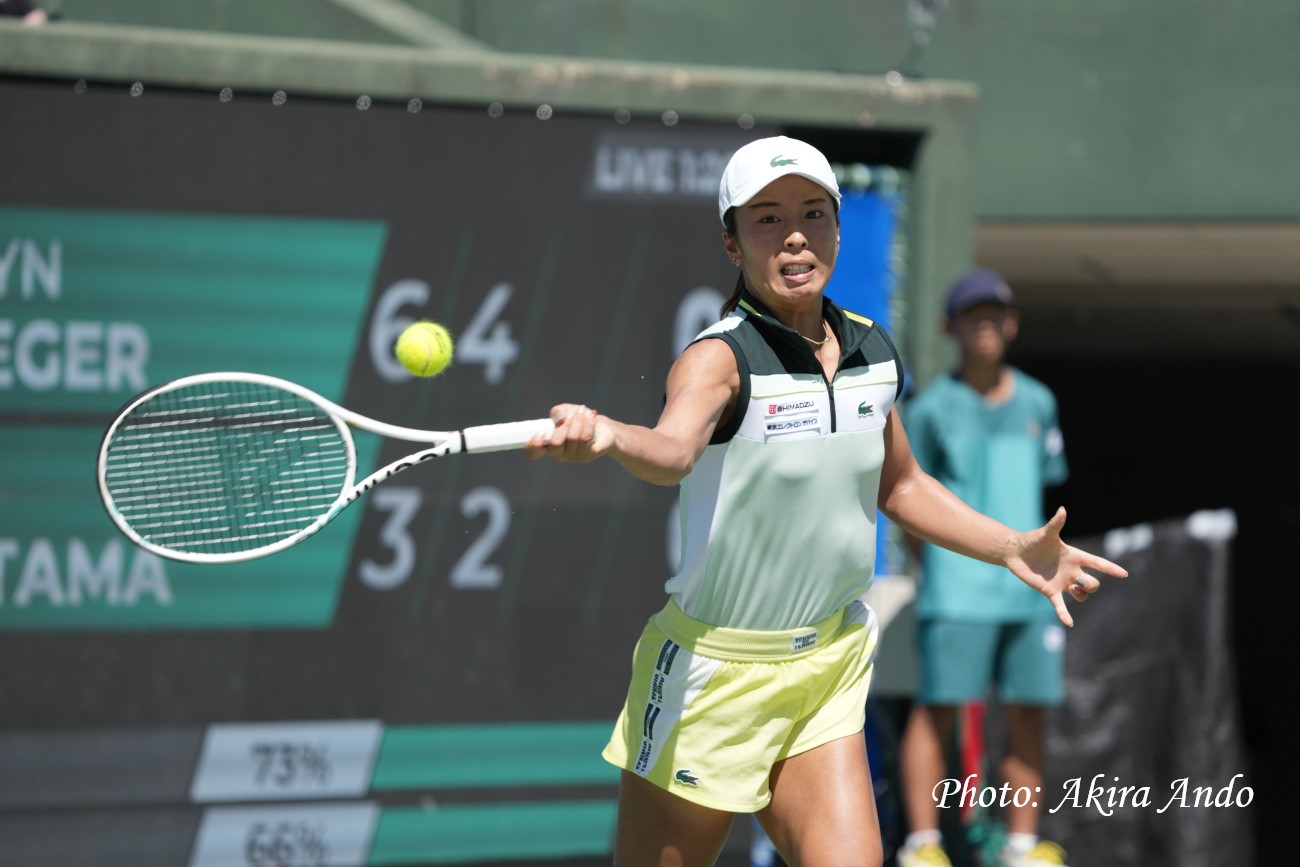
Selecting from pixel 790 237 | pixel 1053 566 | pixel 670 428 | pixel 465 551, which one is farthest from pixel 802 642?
pixel 465 551

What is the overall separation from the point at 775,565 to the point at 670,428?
1.66ft

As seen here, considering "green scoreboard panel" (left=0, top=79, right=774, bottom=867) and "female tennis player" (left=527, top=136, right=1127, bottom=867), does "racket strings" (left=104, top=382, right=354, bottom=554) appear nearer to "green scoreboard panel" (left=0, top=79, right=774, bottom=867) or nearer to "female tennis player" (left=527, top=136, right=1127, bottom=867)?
"female tennis player" (left=527, top=136, right=1127, bottom=867)

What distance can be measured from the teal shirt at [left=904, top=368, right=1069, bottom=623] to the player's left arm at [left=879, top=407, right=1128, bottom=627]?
230 centimetres

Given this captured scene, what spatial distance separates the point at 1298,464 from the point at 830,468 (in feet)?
32.1

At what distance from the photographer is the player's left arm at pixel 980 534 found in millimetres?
3566

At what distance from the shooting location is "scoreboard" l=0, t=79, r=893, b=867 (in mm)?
5785

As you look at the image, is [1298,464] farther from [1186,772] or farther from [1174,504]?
[1186,772]

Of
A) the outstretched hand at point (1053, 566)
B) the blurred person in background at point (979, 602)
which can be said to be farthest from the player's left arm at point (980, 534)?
the blurred person in background at point (979, 602)

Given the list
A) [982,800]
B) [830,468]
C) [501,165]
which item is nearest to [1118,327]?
[982,800]

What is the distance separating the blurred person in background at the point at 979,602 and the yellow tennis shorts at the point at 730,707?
247 centimetres

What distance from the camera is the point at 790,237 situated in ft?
11.9

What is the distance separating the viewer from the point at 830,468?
3.67 meters

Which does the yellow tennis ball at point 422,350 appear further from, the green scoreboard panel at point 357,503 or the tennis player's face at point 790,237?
the green scoreboard panel at point 357,503

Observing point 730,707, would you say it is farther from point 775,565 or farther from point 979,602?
point 979,602
